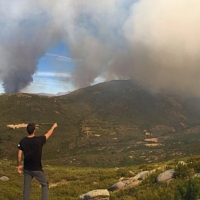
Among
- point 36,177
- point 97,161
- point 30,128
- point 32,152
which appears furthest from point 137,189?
point 97,161

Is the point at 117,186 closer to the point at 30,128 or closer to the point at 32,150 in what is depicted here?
the point at 32,150

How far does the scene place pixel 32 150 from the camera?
9430mm

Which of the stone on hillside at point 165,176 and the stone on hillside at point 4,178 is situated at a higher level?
the stone on hillside at point 165,176

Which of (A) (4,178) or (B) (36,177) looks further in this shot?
(A) (4,178)

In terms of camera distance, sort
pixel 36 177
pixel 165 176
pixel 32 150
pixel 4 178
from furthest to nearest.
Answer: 1. pixel 4 178
2. pixel 165 176
3. pixel 36 177
4. pixel 32 150

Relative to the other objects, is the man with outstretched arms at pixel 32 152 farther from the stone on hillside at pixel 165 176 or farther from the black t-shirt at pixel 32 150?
the stone on hillside at pixel 165 176

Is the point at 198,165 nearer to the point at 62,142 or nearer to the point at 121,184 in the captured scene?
the point at 121,184

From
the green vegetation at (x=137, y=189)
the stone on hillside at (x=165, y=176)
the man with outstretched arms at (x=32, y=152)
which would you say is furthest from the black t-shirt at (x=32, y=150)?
the stone on hillside at (x=165, y=176)

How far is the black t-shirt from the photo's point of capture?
9.43 metres

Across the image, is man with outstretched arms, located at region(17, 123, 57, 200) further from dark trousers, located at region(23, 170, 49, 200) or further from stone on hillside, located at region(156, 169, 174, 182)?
stone on hillside, located at region(156, 169, 174, 182)

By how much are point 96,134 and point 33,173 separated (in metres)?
187

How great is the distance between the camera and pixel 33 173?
9594 mm

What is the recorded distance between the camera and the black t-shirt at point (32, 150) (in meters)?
9.43

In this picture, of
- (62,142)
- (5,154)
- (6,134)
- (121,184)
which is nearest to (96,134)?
(62,142)
